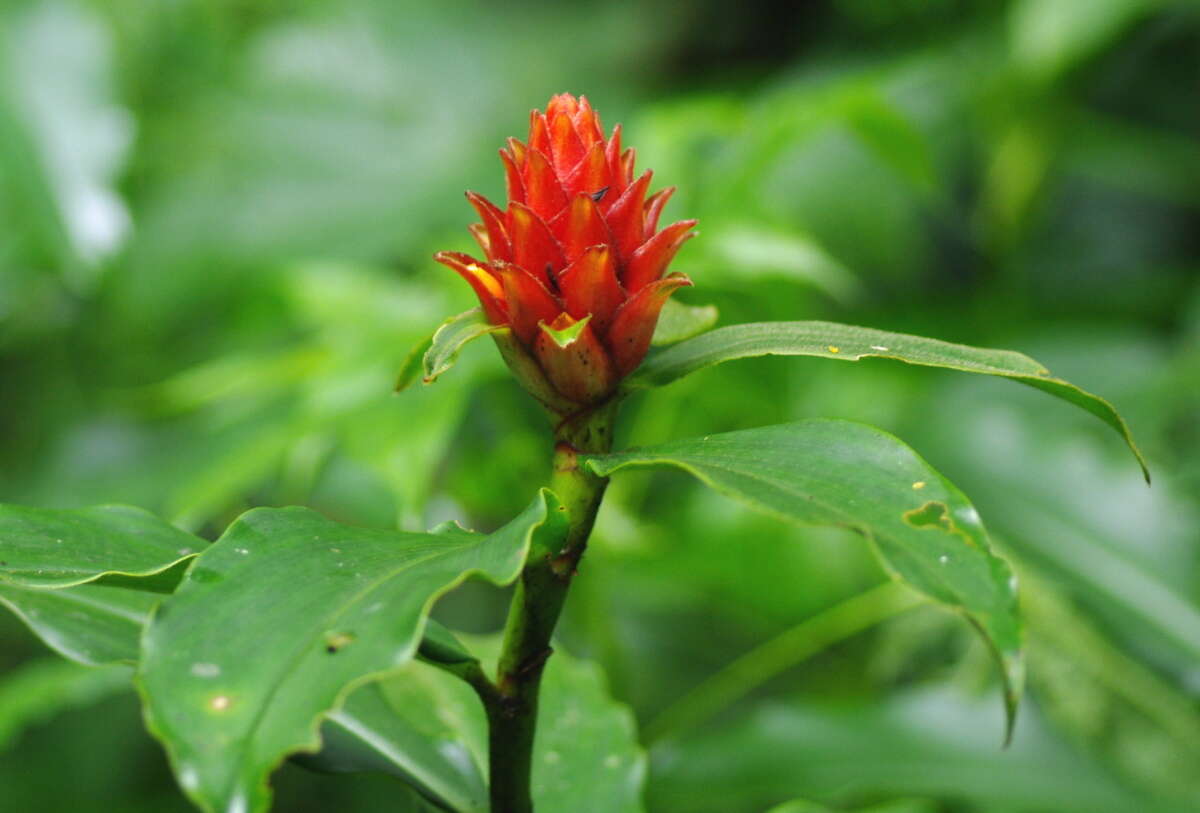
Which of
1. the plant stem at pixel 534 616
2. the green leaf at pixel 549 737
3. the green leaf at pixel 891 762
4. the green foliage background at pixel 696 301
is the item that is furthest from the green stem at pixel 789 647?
the plant stem at pixel 534 616

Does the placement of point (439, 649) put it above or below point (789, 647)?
above

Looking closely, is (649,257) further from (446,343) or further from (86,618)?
(86,618)

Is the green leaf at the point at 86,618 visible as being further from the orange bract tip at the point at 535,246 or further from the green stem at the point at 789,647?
the green stem at the point at 789,647

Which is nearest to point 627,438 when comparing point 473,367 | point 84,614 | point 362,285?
point 362,285

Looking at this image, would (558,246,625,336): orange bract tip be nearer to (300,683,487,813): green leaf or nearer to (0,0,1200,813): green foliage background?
(300,683,487,813): green leaf

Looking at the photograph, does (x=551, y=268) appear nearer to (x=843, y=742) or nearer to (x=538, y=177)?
(x=538, y=177)

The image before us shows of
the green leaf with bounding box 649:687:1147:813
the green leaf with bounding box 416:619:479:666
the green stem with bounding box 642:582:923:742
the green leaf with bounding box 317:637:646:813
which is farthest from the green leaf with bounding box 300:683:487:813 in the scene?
the green stem with bounding box 642:582:923:742

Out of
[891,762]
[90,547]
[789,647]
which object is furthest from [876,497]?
[789,647]

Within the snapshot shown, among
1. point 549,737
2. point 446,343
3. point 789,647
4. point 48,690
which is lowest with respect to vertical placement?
point 789,647
